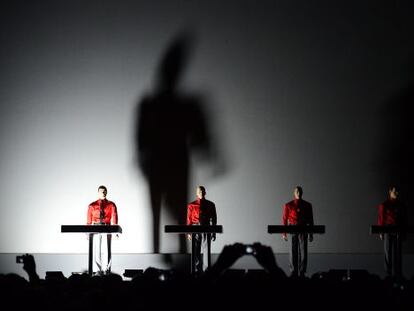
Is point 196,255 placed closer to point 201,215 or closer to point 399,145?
point 201,215

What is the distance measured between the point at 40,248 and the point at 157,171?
1799 mm

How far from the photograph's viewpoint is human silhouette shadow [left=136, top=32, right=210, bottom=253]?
9477 millimetres

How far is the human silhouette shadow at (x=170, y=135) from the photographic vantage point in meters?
9.48

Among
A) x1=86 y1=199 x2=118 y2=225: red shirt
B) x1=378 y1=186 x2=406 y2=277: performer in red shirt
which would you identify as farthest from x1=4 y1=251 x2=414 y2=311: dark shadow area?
x1=86 y1=199 x2=118 y2=225: red shirt

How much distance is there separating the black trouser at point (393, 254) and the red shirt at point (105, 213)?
10.2ft

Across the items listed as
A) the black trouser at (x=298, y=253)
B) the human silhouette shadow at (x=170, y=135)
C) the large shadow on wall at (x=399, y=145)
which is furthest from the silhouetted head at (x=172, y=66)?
the black trouser at (x=298, y=253)

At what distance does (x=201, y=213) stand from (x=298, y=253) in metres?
1.24

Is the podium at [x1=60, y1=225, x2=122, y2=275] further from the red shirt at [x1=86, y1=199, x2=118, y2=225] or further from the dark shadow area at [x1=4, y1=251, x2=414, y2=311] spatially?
the dark shadow area at [x1=4, y1=251, x2=414, y2=311]

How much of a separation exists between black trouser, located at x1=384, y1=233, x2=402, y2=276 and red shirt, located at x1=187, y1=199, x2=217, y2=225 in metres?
1.94

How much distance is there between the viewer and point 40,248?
30.9ft

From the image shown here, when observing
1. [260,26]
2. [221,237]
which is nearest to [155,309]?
[221,237]

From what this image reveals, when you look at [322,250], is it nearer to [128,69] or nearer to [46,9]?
[128,69]

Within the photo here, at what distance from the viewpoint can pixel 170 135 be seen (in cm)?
959

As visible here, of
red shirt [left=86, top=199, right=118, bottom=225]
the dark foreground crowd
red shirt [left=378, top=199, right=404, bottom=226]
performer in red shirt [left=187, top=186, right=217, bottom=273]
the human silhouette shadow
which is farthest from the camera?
the human silhouette shadow
